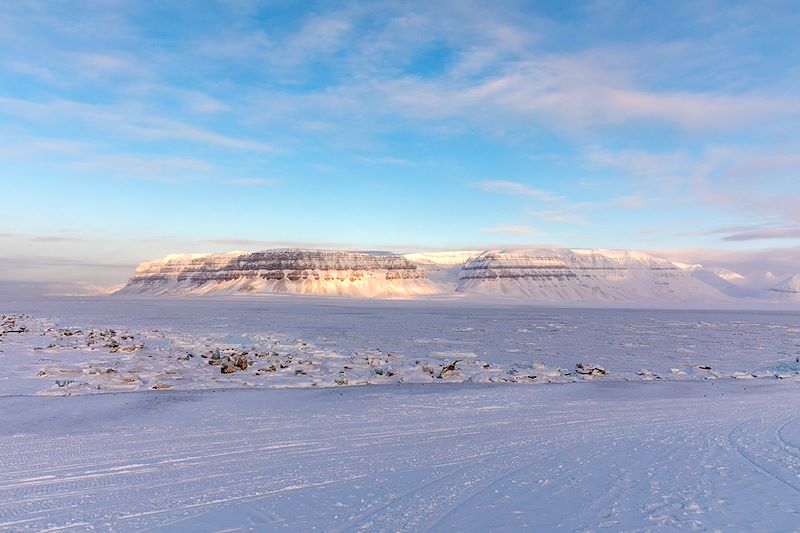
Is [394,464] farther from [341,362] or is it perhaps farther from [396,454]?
[341,362]

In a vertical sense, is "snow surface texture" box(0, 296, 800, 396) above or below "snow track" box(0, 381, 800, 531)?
below

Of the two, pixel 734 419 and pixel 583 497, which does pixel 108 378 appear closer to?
pixel 583 497

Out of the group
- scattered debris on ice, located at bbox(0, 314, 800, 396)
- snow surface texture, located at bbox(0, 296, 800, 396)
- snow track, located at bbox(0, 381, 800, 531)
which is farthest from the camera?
snow surface texture, located at bbox(0, 296, 800, 396)

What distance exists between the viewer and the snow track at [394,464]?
5.19m

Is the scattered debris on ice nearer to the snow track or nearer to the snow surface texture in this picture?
the snow surface texture

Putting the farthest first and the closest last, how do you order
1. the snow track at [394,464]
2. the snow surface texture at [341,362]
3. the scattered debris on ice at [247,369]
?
the snow surface texture at [341,362], the scattered debris on ice at [247,369], the snow track at [394,464]

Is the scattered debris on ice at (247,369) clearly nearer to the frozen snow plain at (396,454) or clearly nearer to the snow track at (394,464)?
the frozen snow plain at (396,454)

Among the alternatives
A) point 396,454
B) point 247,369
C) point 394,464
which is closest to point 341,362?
point 247,369

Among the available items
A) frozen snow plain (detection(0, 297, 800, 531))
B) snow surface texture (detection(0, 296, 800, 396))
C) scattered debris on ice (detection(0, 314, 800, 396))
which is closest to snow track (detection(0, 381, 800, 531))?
frozen snow plain (detection(0, 297, 800, 531))

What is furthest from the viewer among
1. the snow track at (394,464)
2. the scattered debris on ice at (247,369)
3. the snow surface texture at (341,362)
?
the snow surface texture at (341,362)

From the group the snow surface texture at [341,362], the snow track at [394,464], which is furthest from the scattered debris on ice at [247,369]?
the snow track at [394,464]

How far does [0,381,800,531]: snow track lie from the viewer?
5.19 m

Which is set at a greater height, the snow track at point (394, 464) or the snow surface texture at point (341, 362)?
the snow track at point (394, 464)

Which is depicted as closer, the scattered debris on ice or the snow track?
the snow track
